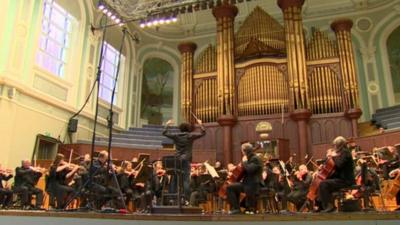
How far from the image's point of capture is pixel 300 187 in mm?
6703

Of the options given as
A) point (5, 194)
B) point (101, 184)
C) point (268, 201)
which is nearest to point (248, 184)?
point (268, 201)

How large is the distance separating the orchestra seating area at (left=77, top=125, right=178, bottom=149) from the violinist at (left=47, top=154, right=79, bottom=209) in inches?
177

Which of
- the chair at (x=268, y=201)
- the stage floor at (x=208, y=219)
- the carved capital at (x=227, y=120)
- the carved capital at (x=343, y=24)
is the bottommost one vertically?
the stage floor at (x=208, y=219)

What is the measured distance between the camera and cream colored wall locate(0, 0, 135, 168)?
30.3ft

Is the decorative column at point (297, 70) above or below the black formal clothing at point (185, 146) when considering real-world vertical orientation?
above

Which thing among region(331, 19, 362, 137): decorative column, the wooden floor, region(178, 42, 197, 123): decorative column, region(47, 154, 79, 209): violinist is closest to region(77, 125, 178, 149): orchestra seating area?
region(178, 42, 197, 123): decorative column

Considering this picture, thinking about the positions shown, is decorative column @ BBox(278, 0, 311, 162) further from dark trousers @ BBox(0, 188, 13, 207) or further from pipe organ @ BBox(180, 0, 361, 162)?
dark trousers @ BBox(0, 188, 13, 207)

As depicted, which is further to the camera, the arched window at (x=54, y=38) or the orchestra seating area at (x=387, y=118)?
the arched window at (x=54, y=38)

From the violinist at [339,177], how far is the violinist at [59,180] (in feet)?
14.2

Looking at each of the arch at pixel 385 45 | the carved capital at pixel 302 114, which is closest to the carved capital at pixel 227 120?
the carved capital at pixel 302 114

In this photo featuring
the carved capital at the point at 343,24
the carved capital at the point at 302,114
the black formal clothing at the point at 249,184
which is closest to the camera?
the black formal clothing at the point at 249,184

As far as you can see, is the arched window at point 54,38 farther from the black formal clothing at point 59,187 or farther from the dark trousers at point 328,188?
the dark trousers at point 328,188

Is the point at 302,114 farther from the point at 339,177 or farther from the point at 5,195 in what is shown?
the point at 5,195

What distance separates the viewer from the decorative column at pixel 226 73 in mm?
11930
